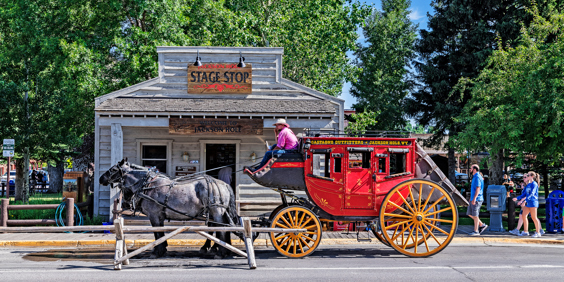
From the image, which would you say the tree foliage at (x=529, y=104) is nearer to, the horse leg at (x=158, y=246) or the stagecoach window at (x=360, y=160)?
the stagecoach window at (x=360, y=160)

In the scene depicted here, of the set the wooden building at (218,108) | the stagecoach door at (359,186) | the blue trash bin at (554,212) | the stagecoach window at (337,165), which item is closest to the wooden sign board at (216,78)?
the wooden building at (218,108)

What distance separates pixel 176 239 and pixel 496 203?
28.5 ft

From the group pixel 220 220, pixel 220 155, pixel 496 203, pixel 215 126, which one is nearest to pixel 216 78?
pixel 215 126

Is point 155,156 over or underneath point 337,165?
over

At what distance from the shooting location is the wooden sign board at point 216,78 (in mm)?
14711

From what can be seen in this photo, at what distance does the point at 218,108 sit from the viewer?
13672 mm

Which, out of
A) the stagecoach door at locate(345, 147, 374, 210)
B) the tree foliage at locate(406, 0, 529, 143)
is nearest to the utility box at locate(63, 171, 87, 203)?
the stagecoach door at locate(345, 147, 374, 210)

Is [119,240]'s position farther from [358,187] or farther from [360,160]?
[360,160]

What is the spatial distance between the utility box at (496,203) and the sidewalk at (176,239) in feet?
1.44

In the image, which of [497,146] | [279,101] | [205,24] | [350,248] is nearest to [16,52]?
[205,24]

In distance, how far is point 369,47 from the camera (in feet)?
124

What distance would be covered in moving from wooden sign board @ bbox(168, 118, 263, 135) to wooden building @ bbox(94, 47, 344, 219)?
3 cm

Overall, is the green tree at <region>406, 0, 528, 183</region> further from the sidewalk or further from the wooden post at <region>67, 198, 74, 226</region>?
the wooden post at <region>67, 198, 74, 226</region>

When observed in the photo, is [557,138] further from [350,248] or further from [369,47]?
[369,47]
